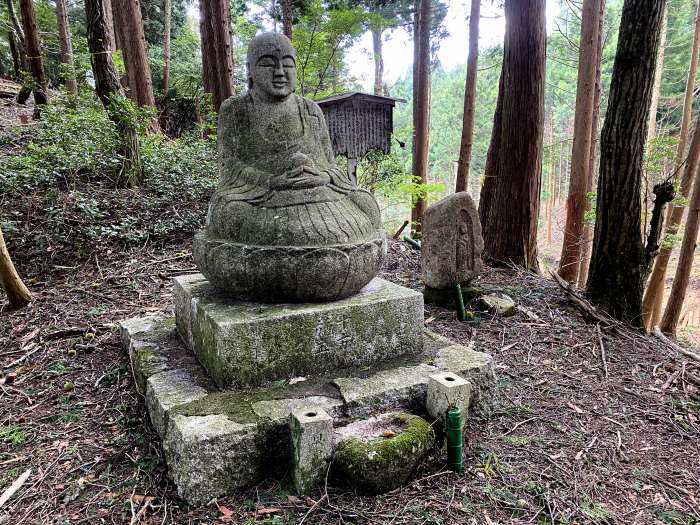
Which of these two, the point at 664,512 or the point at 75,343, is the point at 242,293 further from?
the point at 664,512

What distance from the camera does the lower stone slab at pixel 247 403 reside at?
2.07 m

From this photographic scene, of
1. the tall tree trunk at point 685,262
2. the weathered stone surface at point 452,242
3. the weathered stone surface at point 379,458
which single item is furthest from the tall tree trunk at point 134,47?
the tall tree trunk at point 685,262

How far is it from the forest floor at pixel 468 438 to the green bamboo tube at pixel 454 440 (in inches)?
1.9

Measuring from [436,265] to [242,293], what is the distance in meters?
2.49

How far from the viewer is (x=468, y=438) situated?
260 cm

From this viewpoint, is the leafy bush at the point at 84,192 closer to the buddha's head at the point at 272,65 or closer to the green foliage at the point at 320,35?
the buddha's head at the point at 272,65

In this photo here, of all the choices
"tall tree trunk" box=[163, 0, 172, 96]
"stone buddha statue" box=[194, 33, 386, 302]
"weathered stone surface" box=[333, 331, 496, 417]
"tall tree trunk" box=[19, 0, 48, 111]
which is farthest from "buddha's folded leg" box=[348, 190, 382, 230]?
"tall tree trunk" box=[163, 0, 172, 96]

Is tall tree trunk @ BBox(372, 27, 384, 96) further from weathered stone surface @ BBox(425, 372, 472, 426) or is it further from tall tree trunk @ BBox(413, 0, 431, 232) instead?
weathered stone surface @ BBox(425, 372, 472, 426)

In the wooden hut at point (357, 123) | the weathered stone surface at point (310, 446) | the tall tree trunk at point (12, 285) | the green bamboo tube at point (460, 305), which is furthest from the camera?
the wooden hut at point (357, 123)

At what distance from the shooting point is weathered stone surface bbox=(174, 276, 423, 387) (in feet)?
7.98

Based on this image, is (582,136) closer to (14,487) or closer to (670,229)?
(670,229)

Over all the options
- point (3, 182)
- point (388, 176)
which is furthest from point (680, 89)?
point (3, 182)

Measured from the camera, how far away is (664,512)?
2.21m

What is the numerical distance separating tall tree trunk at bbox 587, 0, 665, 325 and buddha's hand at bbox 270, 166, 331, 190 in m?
3.43
